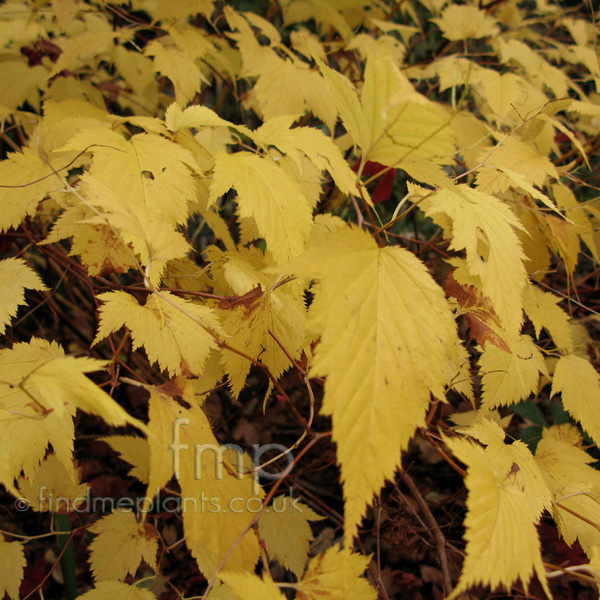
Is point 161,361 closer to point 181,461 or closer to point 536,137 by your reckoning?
point 181,461

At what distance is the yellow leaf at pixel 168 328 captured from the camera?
77 centimetres

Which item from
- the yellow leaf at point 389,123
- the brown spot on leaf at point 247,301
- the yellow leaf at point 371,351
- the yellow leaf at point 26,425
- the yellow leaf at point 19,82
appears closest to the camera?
the yellow leaf at point 371,351

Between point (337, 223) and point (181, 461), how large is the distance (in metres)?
0.70

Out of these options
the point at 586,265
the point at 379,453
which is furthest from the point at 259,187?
the point at 586,265

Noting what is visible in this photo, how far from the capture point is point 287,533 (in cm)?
102

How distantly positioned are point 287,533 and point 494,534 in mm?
612

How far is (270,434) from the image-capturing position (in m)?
1.68

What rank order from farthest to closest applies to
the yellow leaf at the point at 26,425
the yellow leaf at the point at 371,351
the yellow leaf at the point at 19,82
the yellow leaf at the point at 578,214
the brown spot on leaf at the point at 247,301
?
the yellow leaf at the point at 19,82 → the yellow leaf at the point at 578,214 → the brown spot on leaf at the point at 247,301 → the yellow leaf at the point at 26,425 → the yellow leaf at the point at 371,351

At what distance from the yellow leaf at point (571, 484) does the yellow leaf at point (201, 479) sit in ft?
2.08

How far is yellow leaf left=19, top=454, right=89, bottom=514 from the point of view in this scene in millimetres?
1062

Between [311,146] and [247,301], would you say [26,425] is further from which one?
[311,146]

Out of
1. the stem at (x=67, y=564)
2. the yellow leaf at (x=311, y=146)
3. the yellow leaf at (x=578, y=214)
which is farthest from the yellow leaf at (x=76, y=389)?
the yellow leaf at (x=578, y=214)

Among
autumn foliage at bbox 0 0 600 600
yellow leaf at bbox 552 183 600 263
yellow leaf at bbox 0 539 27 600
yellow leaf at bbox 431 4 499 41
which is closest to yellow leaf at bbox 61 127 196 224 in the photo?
autumn foliage at bbox 0 0 600 600

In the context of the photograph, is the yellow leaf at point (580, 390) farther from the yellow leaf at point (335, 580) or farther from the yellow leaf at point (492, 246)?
the yellow leaf at point (335, 580)
